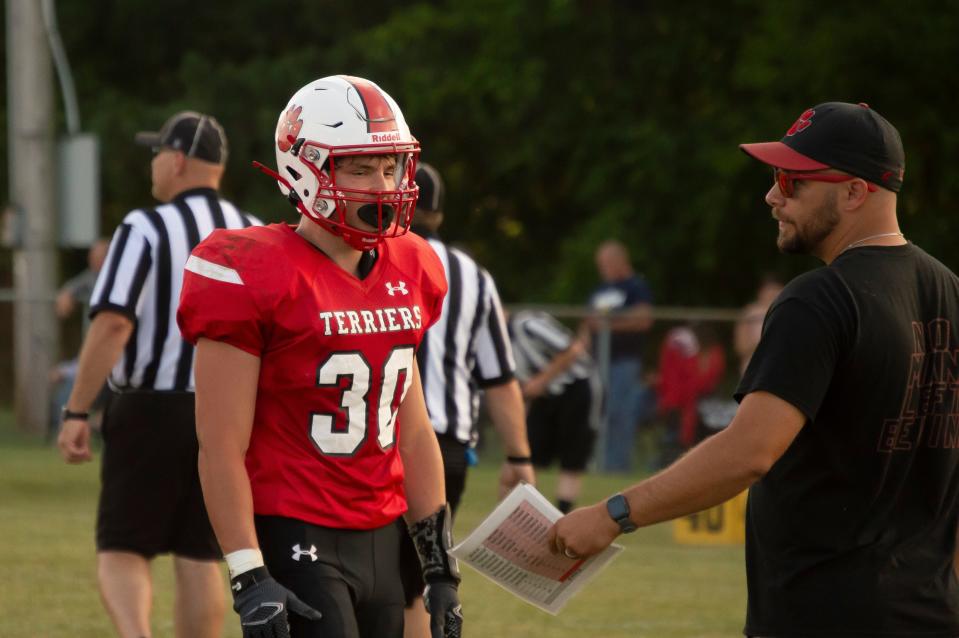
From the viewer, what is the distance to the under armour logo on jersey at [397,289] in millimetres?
3746

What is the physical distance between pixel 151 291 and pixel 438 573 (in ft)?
7.25

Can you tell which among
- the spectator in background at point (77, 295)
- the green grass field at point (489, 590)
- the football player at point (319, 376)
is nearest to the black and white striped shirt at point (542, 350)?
the green grass field at point (489, 590)

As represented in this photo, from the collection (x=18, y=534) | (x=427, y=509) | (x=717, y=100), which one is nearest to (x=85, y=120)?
(x=717, y=100)

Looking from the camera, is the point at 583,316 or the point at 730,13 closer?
the point at 583,316

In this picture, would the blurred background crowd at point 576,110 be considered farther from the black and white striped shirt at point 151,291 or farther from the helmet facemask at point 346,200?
the helmet facemask at point 346,200

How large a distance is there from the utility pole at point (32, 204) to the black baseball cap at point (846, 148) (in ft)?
43.2

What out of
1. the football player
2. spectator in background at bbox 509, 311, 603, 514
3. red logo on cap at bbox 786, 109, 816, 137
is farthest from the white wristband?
spectator in background at bbox 509, 311, 603, 514

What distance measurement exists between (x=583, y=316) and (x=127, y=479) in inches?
360

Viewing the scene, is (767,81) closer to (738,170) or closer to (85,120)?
(738,170)

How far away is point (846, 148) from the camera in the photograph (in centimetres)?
347

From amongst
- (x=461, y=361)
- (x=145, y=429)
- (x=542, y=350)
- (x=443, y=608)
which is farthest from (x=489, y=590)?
(x=443, y=608)

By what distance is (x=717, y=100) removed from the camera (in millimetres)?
22109

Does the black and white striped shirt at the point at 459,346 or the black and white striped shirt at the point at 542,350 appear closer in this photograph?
the black and white striped shirt at the point at 459,346

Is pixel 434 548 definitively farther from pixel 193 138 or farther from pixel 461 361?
A: pixel 193 138
